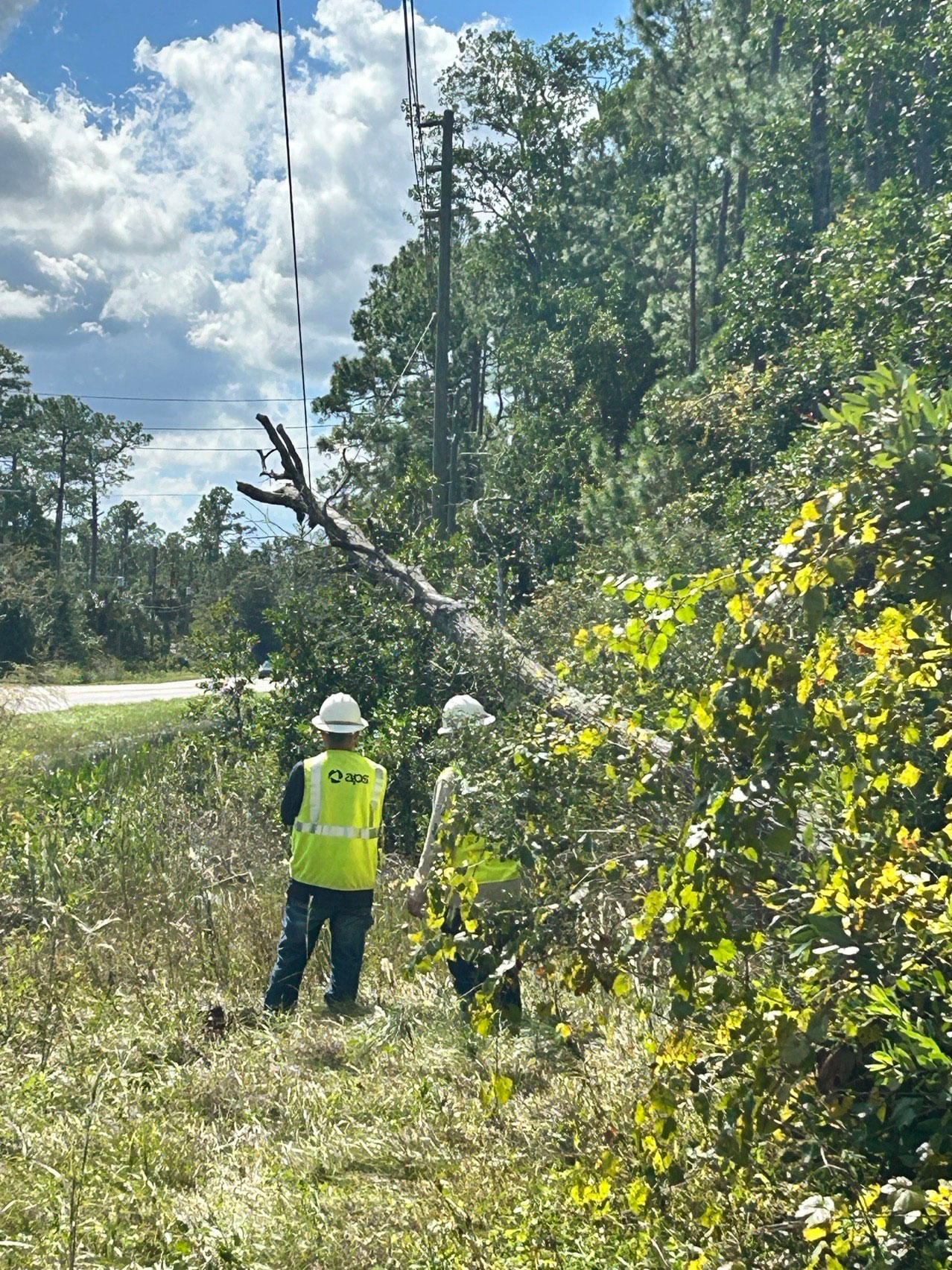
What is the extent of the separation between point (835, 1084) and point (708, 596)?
591 cm

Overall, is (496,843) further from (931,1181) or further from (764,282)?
(764,282)

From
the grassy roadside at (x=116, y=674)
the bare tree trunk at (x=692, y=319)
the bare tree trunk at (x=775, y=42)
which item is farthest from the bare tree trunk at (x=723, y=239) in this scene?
the grassy roadside at (x=116, y=674)

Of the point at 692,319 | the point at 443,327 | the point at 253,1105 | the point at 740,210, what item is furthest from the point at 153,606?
the point at 253,1105

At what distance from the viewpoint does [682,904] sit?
104 inches

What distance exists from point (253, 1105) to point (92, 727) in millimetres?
19525

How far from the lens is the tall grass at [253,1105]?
3.51 metres

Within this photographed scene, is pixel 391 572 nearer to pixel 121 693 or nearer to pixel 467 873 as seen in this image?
pixel 467 873

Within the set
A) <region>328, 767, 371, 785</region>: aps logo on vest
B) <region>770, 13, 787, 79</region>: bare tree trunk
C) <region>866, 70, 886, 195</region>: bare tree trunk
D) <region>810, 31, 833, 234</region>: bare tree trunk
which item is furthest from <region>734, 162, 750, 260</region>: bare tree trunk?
<region>328, 767, 371, 785</region>: aps logo on vest

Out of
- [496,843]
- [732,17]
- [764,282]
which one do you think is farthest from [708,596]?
[732,17]

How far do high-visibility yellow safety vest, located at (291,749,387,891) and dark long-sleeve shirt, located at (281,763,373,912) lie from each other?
0.03 m

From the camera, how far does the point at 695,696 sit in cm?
331

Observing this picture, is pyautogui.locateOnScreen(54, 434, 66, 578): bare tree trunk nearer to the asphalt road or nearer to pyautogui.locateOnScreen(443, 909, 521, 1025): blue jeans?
the asphalt road

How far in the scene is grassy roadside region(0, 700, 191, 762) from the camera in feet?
53.8

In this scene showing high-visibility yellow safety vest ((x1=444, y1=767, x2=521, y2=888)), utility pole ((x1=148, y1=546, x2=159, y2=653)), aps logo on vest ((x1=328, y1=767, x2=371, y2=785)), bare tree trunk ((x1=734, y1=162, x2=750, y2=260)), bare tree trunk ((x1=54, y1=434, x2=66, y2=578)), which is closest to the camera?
high-visibility yellow safety vest ((x1=444, y1=767, x2=521, y2=888))
